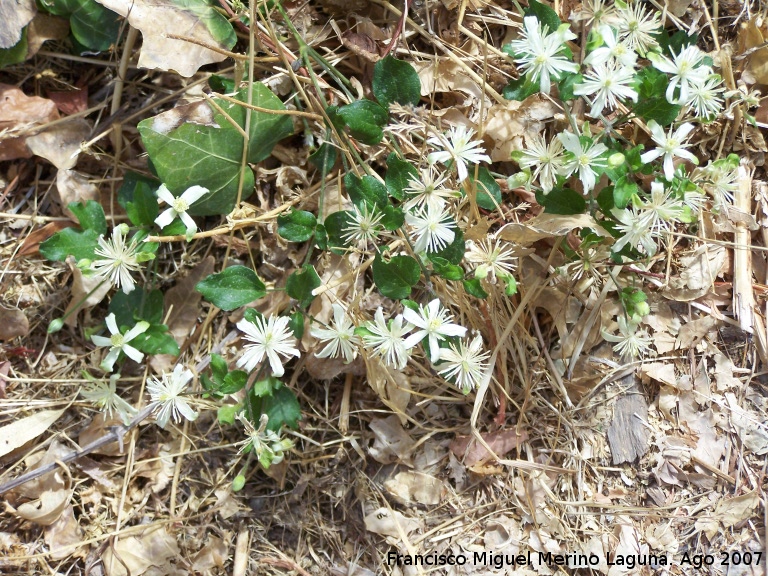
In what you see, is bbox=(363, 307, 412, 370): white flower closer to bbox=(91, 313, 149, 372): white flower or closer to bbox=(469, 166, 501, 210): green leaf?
bbox=(469, 166, 501, 210): green leaf

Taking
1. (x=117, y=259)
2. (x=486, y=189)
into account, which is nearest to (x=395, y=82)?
(x=486, y=189)

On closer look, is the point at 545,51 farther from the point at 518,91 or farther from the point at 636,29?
the point at 636,29

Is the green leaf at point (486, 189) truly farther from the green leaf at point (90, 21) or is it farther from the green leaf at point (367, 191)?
the green leaf at point (90, 21)

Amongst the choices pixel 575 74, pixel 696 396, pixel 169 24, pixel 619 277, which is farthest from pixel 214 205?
pixel 696 396

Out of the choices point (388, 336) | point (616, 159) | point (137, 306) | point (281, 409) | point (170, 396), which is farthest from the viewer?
point (137, 306)

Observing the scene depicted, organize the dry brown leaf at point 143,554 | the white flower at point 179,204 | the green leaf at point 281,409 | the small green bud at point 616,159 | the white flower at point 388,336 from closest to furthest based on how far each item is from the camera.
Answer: the small green bud at point 616,159 < the white flower at point 388,336 < the white flower at point 179,204 < the green leaf at point 281,409 < the dry brown leaf at point 143,554

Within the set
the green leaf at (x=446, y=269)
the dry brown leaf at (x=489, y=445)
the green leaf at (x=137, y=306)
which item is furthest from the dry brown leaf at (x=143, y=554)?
the green leaf at (x=446, y=269)
